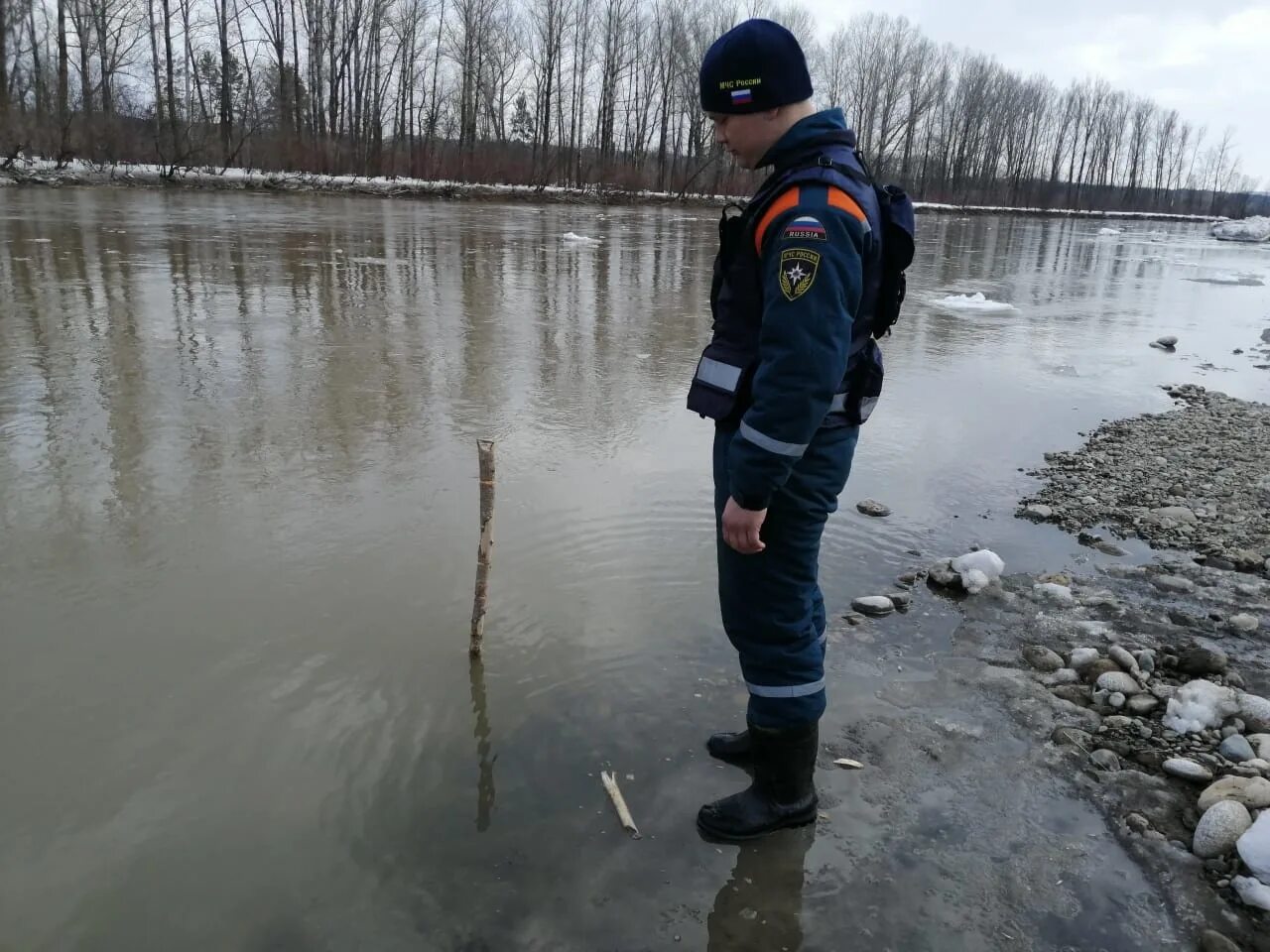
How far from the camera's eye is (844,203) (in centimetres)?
198

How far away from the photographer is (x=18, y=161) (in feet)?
94.3

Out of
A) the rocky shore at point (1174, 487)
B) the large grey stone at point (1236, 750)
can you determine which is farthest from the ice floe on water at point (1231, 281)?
the large grey stone at point (1236, 750)

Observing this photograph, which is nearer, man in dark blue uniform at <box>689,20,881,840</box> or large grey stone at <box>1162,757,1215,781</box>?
man in dark blue uniform at <box>689,20,881,840</box>

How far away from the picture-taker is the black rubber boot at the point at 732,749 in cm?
271

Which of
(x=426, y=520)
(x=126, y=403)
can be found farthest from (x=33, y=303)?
(x=426, y=520)

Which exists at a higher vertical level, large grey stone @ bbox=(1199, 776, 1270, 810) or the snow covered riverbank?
the snow covered riverbank

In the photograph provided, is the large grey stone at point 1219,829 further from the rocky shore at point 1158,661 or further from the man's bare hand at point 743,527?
the man's bare hand at point 743,527

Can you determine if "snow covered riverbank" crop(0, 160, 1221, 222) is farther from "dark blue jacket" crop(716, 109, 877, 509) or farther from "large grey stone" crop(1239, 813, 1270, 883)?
"large grey stone" crop(1239, 813, 1270, 883)

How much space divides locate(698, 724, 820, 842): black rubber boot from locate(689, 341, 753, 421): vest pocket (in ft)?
3.00

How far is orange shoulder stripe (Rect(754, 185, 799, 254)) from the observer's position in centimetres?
202

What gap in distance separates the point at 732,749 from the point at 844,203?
5.38ft

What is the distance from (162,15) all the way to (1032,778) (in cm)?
4934

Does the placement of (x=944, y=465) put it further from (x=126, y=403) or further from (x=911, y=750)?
(x=126, y=403)

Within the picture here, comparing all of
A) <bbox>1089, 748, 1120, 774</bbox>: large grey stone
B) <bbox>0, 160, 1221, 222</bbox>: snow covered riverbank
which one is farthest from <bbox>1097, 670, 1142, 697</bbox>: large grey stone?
<bbox>0, 160, 1221, 222</bbox>: snow covered riverbank
